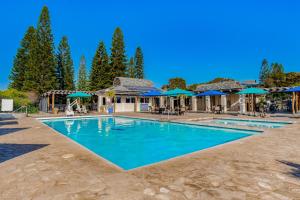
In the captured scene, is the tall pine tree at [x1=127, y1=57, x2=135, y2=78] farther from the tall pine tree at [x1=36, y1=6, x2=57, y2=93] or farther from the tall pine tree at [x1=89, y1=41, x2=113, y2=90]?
the tall pine tree at [x1=36, y1=6, x2=57, y2=93]

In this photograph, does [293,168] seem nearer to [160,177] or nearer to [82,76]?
[160,177]

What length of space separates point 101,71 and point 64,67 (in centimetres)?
740

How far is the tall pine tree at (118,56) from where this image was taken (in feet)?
111

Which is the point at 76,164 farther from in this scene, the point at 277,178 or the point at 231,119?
the point at 231,119

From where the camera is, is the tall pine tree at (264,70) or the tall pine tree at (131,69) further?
the tall pine tree at (264,70)

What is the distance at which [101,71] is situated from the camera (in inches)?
1291

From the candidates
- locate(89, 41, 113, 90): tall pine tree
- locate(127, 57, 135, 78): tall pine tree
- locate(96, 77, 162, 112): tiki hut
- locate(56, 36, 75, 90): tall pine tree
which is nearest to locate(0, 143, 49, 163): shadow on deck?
locate(96, 77, 162, 112): tiki hut

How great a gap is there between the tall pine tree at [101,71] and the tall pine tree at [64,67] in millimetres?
4872

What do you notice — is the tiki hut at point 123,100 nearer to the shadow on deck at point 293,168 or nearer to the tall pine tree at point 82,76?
the tall pine tree at point 82,76

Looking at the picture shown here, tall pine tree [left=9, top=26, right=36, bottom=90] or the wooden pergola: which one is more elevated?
tall pine tree [left=9, top=26, right=36, bottom=90]

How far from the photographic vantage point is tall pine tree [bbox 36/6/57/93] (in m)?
28.5

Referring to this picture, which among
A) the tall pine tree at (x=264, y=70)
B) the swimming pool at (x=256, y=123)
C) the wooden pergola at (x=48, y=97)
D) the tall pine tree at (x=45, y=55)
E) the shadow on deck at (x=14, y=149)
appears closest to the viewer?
the shadow on deck at (x=14, y=149)

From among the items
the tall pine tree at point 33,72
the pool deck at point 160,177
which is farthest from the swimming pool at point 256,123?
the tall pine tree at point 33,72

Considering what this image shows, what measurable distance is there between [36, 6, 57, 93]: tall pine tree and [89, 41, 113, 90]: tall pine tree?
6359 millimetres
